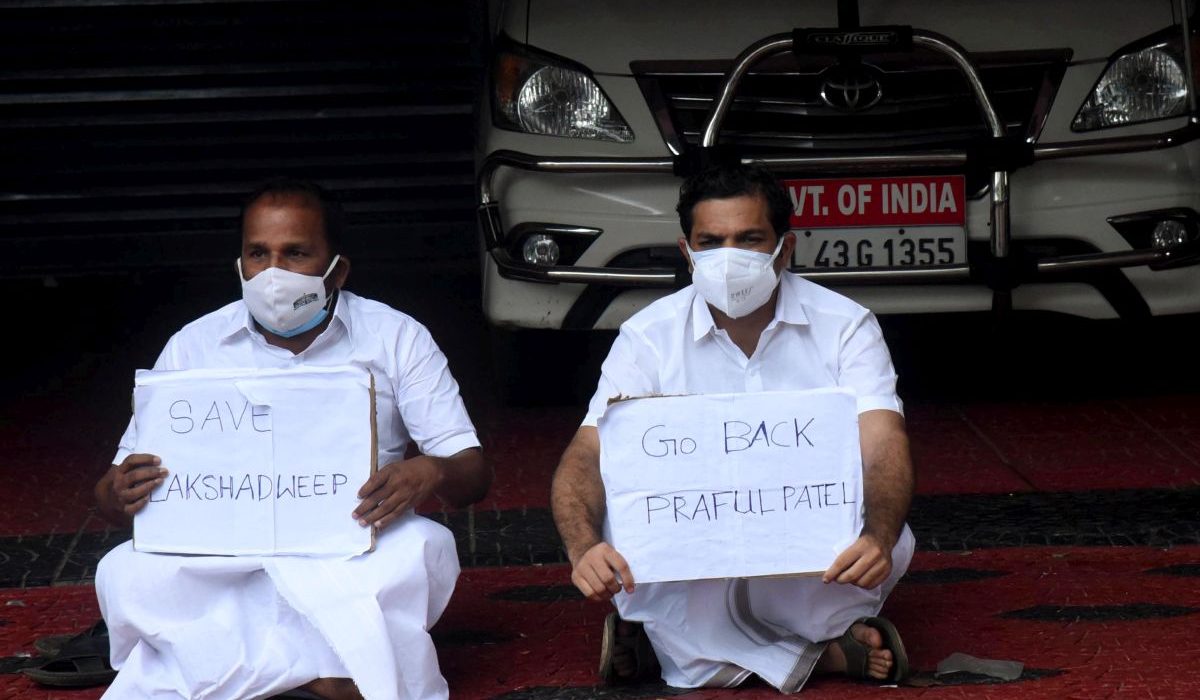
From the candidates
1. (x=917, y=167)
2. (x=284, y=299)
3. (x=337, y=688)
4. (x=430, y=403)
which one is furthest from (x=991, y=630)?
(x=917, y=167)

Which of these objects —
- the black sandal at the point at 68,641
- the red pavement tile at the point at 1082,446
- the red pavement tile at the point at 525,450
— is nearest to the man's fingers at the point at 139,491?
the black sandal at the point at 68,641

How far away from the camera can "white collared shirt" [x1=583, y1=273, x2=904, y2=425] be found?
3750 mm

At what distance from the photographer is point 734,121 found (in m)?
5.55

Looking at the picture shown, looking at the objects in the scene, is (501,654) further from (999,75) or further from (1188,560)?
(999,75)

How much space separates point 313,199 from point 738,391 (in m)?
0.94

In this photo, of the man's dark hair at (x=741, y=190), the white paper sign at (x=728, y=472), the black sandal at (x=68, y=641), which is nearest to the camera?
the white paper sign at (x=728, y=472)

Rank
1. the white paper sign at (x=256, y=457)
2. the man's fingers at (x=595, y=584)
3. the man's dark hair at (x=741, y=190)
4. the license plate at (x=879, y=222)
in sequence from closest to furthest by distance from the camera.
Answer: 1. the man's fingers at (x=595, y=584)
2. the white paper sign at (x=256, y=457)
3. the man's dark hair at (x=741, y=190)
4. the license plate at (x=879, y=222)

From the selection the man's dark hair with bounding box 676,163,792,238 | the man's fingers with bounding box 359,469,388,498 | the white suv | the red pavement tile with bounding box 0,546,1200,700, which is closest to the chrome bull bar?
the white suv

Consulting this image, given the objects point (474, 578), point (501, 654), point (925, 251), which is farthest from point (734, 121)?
point (501, 654)

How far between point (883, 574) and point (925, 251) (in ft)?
7.06

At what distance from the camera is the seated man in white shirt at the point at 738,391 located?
354cm

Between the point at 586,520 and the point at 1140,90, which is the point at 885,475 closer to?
the point at 586,520

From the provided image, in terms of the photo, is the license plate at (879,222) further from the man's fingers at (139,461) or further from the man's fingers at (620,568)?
the man's fingers at (139,461)

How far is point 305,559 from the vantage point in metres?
3.56
